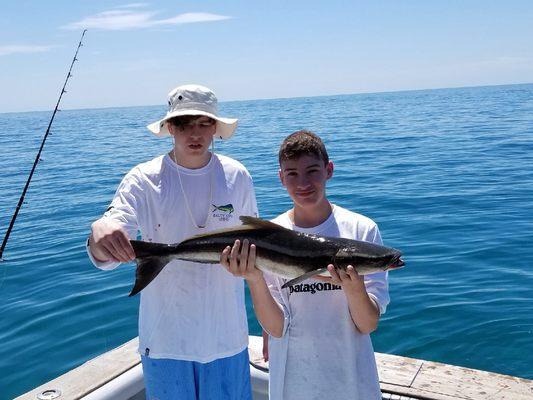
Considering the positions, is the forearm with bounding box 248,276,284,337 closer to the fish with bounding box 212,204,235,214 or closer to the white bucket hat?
the fish with bounding box 212,204,235,214

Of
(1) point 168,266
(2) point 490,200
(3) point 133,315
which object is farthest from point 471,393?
(2) point 490,200

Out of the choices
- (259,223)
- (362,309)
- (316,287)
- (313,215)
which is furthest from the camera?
(313,215)

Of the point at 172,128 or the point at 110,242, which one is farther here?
the point at 172,128

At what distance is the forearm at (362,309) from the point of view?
316cm

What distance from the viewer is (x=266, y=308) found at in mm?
3359

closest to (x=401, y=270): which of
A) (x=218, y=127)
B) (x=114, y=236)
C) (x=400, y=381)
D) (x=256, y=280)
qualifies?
(x=400, y=381)

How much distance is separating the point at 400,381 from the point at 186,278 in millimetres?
2519

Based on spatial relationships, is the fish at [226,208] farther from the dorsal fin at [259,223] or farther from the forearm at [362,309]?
the forearm at [362,309]

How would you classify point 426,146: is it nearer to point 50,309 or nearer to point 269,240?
point 50,309

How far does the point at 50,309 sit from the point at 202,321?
6.64m

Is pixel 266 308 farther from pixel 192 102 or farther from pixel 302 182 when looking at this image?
pixel 192 102

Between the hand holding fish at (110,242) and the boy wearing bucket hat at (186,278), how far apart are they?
0.51 m

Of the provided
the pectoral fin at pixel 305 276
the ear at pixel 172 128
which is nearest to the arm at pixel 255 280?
the pectoral fin at pixel 305 276

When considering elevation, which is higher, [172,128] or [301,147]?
[172,128]
